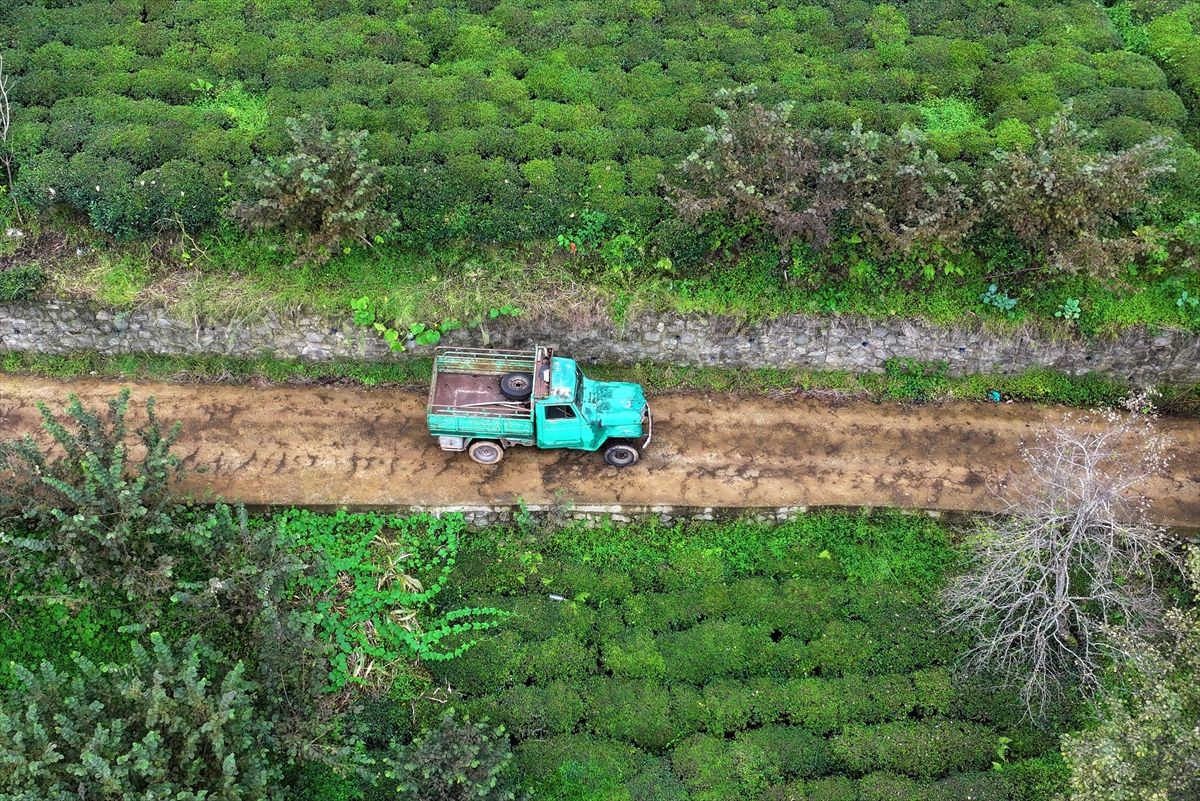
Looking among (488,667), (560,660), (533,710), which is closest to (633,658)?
(560,660)

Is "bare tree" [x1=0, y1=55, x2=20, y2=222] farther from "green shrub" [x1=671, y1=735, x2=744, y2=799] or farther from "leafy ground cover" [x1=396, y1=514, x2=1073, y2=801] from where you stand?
"green shrub" [x1=671, y1=735, x2=744, y2=799]

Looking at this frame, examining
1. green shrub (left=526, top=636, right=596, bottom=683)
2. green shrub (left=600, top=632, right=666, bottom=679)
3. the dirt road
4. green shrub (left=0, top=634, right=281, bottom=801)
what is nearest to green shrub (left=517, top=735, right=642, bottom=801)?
green shrub (left=526, top=636, right=596, bottom=683)

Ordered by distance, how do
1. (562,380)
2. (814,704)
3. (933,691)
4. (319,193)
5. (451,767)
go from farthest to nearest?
1. (319,193)
2. (562,380)
3. (933,691)
4. (814,704)
5. (451,767)

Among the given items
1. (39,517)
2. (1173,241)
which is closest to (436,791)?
(39,517)

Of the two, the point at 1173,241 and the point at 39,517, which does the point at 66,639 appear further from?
the point at 1173,241

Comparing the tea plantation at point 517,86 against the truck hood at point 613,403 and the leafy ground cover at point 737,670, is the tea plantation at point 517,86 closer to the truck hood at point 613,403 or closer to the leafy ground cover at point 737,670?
the truck hood at point 613,403

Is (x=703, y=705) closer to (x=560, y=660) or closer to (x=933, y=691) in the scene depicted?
(x=560, y=660)
